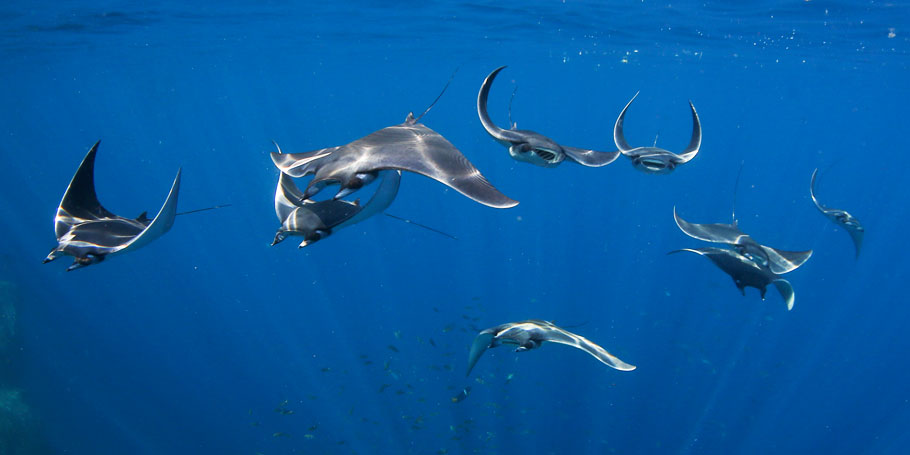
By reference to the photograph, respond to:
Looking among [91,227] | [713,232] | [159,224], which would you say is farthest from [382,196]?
[713,232]

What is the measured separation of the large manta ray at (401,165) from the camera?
9.94 ft

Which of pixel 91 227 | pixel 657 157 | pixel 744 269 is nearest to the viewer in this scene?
pixel 91 227

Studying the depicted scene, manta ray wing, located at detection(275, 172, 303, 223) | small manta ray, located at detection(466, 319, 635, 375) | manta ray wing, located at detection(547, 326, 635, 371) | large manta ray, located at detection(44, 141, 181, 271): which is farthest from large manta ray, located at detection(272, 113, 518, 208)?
manta ray wing, located at detection(547, 326, 635, 371)

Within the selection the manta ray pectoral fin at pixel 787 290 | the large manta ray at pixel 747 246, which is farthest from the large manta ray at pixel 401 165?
the manta ray pectoral fin at pixel 787 290

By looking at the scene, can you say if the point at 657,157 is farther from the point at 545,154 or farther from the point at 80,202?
the point at 80,202

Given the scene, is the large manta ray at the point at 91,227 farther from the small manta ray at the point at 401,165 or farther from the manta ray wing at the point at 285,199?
the small manta ray at the point at 401,165

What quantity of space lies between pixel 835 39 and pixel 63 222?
1001 inches

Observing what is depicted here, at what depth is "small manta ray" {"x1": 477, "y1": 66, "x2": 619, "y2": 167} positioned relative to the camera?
4.39m

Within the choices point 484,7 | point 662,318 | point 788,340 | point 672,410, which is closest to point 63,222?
point 672,410

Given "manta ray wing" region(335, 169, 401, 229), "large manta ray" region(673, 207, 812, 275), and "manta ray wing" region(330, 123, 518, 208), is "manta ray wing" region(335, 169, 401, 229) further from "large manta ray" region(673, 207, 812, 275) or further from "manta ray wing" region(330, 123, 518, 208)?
"large manta ray" region(673, 207, 812, 275)

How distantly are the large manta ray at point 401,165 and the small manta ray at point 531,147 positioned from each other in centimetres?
74

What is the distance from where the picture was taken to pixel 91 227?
14.3 ft

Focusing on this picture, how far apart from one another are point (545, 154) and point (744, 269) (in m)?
2.95

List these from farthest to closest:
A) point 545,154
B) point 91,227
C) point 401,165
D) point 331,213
→ point 545,154 < point 91,227 < point 331,213 < point 401,165
